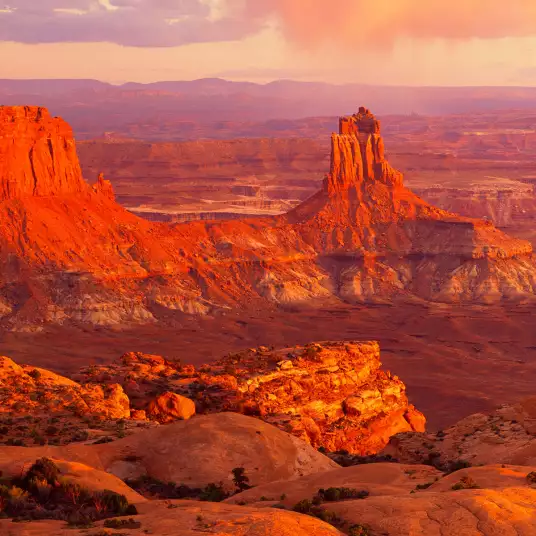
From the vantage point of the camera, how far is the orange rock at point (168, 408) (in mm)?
57469

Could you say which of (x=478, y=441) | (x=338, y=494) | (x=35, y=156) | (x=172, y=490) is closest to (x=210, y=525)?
(x=338, y=494)

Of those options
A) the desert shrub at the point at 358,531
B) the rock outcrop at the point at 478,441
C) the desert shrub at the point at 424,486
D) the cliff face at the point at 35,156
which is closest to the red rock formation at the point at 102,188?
the cliff face at the point at 35,156

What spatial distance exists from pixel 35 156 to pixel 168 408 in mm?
82953

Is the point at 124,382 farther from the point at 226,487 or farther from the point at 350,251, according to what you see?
the point at 350,251

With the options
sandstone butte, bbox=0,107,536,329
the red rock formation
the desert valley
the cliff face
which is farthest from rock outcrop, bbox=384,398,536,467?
the red rock formation

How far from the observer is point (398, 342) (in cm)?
12938

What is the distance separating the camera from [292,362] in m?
66.4

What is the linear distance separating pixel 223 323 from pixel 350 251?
1158 inches

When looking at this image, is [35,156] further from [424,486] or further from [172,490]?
[424,486]

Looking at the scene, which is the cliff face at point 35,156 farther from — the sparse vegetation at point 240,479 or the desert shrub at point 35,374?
the sparse vegetation at point 240,479

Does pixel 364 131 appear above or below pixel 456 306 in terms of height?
above

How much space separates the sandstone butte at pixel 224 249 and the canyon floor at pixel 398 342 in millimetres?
4342

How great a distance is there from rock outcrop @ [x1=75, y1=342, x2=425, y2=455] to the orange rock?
6 centimetres

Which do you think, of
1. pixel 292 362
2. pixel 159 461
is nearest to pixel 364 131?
pixel 292 362
